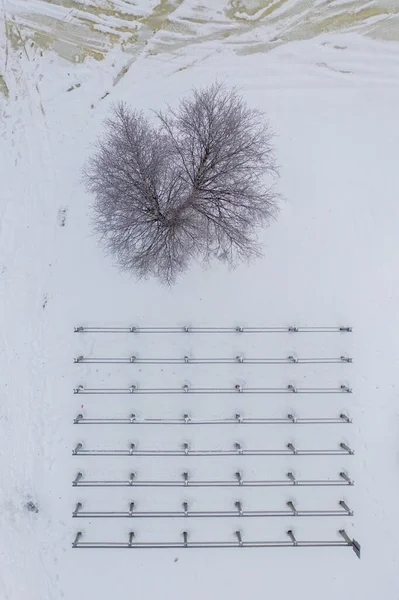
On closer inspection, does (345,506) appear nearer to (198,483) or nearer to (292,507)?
(292,507)

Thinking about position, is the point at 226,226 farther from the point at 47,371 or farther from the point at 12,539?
the point at 12,539

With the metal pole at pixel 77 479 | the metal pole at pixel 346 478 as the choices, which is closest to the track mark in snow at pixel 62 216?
the metal pole at pixel 77 479

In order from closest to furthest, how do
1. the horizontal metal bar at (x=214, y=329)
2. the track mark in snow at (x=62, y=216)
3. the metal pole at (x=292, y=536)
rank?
1. the metal pole at (x=292, y=536)
2. the horizontal metal bar at (x=214, y=329)
3. the track mark in snow at (x=62, y=216)

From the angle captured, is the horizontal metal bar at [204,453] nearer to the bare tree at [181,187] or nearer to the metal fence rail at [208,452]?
the metal fence rail at [208,452]

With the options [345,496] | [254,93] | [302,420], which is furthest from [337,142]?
[345,496]

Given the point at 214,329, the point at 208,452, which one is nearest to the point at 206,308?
the point at 214,329
